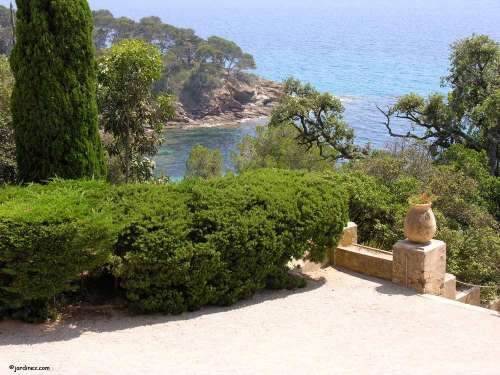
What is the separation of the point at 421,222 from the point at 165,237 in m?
3.89

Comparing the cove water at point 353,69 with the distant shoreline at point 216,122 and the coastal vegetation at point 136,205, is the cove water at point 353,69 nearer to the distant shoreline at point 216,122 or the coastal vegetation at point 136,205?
the distant shoreline at point 216,122

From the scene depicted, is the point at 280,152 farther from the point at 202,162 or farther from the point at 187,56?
the point at 187,56

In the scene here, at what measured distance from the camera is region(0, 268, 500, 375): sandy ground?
6465 mm

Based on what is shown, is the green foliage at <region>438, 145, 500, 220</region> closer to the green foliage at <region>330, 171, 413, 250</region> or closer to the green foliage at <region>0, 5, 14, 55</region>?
the green foliage at <region>330, 171, 413, 250</region>

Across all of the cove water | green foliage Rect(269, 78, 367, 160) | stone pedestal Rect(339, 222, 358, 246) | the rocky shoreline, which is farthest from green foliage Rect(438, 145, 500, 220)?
the rocky shoreline

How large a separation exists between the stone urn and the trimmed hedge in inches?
38.7

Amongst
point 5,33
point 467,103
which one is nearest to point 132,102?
point 467,103

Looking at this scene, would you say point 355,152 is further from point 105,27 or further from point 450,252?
point 105,27

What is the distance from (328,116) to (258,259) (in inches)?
708

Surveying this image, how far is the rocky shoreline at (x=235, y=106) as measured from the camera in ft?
249

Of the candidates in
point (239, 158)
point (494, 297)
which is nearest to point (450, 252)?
point (494, 297)

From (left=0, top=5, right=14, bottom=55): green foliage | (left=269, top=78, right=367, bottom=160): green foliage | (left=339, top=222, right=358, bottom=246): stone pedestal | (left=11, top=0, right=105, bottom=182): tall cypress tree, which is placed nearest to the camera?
(left=11, top=0, right=105, bottom=182): tall cypress tree

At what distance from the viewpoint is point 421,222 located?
30.8ft

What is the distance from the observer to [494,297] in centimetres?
1101
